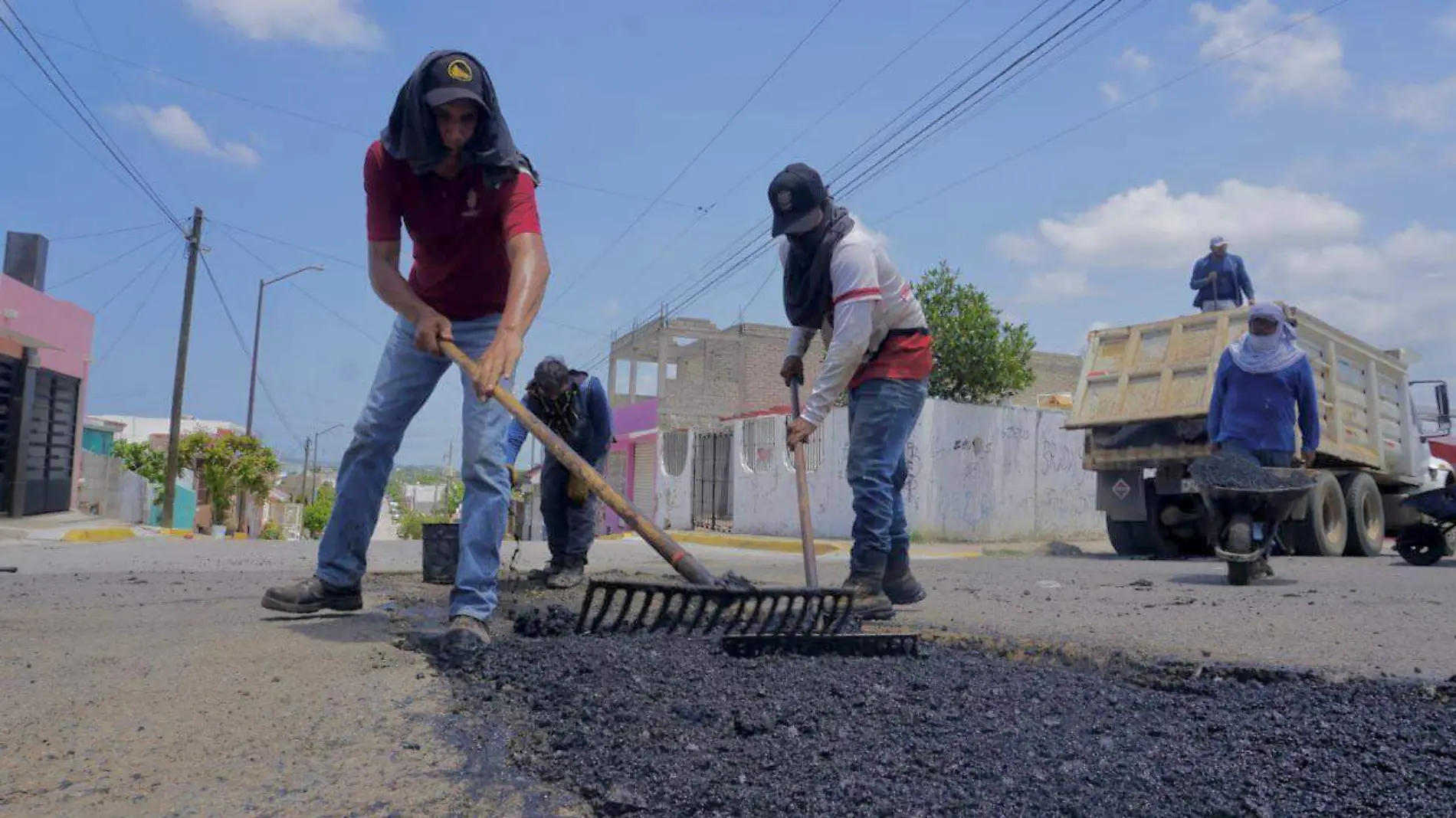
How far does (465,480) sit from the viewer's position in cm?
336

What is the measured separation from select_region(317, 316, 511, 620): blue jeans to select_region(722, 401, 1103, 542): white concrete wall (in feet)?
41.9

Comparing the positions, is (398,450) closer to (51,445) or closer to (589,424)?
(589,424)

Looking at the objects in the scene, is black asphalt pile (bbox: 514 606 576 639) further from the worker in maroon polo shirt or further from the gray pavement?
the gray pavement

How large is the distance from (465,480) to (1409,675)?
282cm

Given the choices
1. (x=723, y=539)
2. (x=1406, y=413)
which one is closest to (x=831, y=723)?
(x=1406, y=413)

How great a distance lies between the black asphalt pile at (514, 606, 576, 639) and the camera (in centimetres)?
315

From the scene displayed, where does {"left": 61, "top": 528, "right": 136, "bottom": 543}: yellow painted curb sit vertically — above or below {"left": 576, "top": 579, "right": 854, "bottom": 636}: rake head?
below

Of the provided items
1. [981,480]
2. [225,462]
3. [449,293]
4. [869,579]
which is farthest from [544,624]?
[225,462]

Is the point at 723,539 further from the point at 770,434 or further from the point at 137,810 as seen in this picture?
the point at 137,810

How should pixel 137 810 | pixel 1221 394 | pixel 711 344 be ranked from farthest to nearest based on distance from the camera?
1. pixel 711 344
2. pixel 1221 394
3. pixel 137 810

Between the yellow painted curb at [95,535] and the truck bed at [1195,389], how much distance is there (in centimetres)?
1270

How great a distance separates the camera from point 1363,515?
30.8ft

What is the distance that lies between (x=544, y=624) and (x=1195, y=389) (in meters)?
8.18

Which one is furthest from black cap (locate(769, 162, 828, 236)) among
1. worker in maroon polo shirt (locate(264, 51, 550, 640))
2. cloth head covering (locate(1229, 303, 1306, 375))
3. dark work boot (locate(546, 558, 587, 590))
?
cloth head covering (locate(1229, 303, 1306, 375))
